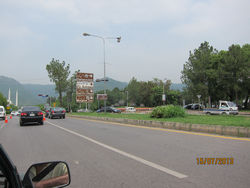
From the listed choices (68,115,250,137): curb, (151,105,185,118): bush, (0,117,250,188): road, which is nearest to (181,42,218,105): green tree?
(151,105,185,118): bush

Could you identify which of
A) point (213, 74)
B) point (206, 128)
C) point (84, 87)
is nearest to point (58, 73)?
point (84, 87)

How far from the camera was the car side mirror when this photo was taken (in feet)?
6.09

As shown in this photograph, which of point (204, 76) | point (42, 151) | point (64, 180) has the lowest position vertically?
point (42, 151)

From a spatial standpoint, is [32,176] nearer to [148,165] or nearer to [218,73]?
[148,165]

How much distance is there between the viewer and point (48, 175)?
1.93 m

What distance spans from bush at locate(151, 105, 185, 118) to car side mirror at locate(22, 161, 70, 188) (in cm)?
1642

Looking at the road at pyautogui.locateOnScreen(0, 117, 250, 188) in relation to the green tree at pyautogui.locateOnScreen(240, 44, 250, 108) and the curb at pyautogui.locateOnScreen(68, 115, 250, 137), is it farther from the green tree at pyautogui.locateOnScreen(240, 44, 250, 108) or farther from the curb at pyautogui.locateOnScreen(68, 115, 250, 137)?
the green tree at pyautogui.locateOnScreen(240, 44, 250, 108)

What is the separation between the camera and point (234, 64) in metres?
41.5

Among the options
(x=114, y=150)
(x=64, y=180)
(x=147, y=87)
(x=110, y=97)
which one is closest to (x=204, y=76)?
(x=147, y=87)

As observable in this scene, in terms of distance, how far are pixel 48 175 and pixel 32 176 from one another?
0.41 feet

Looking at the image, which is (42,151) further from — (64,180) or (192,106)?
(192,106)

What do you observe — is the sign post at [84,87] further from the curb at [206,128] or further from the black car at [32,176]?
the black car at [32,176]

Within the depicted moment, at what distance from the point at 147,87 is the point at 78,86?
5606 centimetres
